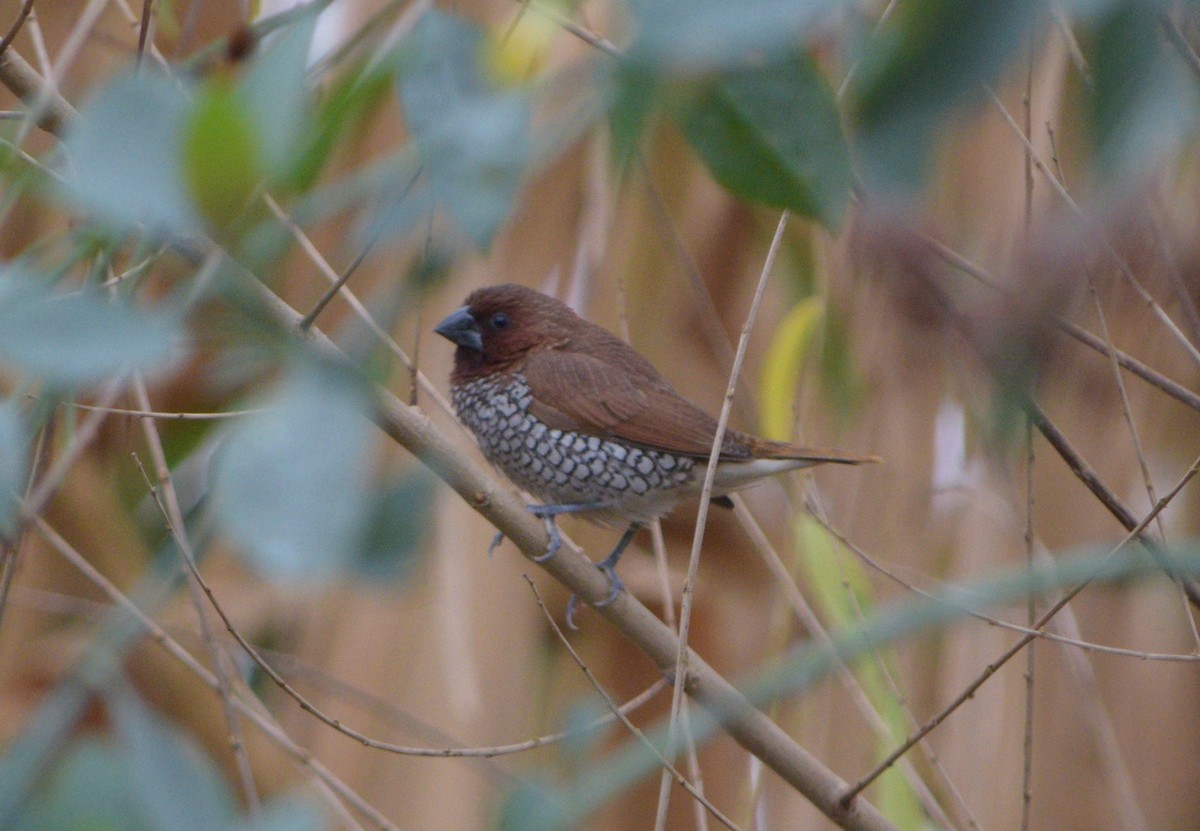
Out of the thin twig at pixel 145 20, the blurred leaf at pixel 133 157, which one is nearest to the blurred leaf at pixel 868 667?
the thin twig at pixel 145 20

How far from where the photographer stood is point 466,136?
2.21 feet

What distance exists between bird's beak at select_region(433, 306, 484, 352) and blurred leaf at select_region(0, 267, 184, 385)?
7.52 feet

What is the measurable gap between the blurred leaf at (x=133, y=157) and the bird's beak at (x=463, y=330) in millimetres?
2270

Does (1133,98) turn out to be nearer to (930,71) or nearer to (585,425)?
(930,71)

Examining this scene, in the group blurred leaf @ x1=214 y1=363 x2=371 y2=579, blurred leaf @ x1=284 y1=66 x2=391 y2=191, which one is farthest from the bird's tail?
blurred leaf @ x1=214 y1=363 x2=371 y2=579

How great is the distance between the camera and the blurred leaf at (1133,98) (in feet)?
1.50

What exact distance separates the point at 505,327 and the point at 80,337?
2.34m

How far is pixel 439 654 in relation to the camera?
3.07 meters

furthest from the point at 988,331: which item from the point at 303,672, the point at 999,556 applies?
the point at 999,556

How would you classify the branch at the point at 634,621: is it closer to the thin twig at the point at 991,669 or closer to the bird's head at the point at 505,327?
the thin twig at the point at 991,669

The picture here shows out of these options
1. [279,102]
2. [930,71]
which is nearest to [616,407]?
[279,102]

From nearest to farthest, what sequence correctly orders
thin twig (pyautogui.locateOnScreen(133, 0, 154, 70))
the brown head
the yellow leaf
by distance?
the yellow leaf → thin twig (pyautogui.locateOnScreen(133, 0, 154, 70)) → the brown head

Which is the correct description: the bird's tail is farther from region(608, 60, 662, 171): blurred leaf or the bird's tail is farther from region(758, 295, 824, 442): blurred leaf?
region(608, 60, 662, 171): blurred leaf

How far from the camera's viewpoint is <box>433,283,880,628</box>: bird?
2654mm
